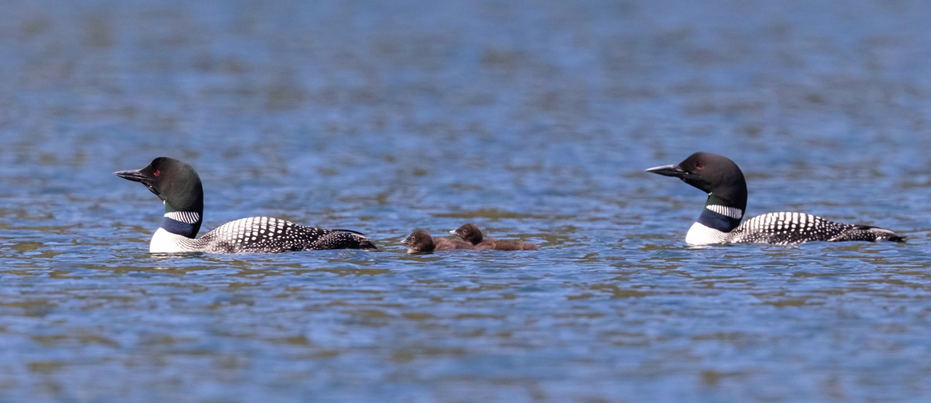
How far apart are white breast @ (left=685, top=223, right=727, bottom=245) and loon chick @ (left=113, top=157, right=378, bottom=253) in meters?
2.54

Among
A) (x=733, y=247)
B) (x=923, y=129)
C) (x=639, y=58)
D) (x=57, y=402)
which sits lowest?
(x=57, y=402)

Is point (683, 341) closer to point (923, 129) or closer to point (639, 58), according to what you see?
point (923, 129)

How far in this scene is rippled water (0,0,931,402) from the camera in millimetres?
7180

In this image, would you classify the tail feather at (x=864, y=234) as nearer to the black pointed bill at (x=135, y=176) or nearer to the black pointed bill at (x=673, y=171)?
the black pointed bill at (x=673, y=171)

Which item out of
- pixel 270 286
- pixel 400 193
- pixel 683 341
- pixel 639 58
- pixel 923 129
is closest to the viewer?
pixel 683 341

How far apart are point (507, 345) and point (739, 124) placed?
14437 mm

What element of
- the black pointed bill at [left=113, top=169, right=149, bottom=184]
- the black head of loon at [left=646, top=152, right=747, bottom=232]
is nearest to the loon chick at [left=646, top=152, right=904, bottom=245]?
the black head of loon at [left=646, top=152, right=747, bottom=232]

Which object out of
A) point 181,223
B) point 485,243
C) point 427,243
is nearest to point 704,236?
point 485,243

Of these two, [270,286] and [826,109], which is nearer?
[270,286]

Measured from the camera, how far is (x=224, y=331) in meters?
7.93

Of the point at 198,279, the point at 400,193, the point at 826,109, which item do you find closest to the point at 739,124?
the point at 826,109

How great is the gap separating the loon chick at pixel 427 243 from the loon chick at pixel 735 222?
1.84m

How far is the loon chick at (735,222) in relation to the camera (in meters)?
11.4

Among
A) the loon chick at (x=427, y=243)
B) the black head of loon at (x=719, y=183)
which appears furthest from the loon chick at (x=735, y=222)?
the loon chick at (x=427, y=243)
